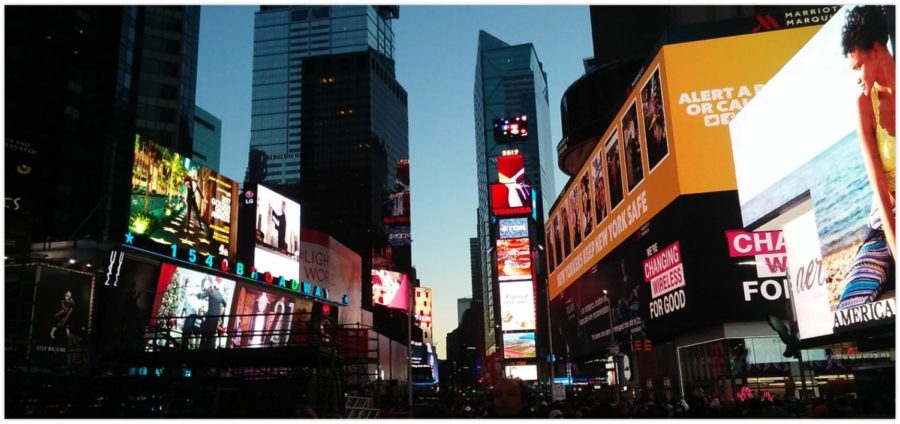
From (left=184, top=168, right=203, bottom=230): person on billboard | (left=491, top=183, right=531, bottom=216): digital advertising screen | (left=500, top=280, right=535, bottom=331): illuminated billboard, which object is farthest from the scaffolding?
(left=491, top=183, right=531, bottom=216): digital advertising screen

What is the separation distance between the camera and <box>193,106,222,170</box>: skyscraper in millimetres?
150613

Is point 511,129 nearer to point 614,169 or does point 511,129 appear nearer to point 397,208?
point 614,169

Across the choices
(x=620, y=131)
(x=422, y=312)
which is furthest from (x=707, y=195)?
(x=422, y=312)

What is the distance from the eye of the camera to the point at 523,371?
90.7 m

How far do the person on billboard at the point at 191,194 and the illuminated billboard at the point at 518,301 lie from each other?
51.9 m

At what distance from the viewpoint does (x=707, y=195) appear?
28953 millimetres

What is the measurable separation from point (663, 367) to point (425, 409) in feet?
105

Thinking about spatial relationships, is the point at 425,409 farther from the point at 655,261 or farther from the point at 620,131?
the point at 620,131

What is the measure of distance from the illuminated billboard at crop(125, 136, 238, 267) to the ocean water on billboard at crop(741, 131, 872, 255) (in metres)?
26.8

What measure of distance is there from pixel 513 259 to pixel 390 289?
17.7 meters

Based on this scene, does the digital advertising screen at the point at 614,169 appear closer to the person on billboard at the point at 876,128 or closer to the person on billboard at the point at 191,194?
the person on billboard at the point at 191,194

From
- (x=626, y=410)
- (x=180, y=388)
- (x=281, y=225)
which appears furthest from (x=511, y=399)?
(x=281, y=225)

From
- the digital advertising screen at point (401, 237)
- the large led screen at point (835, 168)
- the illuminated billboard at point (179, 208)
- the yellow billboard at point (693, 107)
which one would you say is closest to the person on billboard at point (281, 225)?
the illuminated billboard at point (179, 208)

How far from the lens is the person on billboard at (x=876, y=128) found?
1159cm
